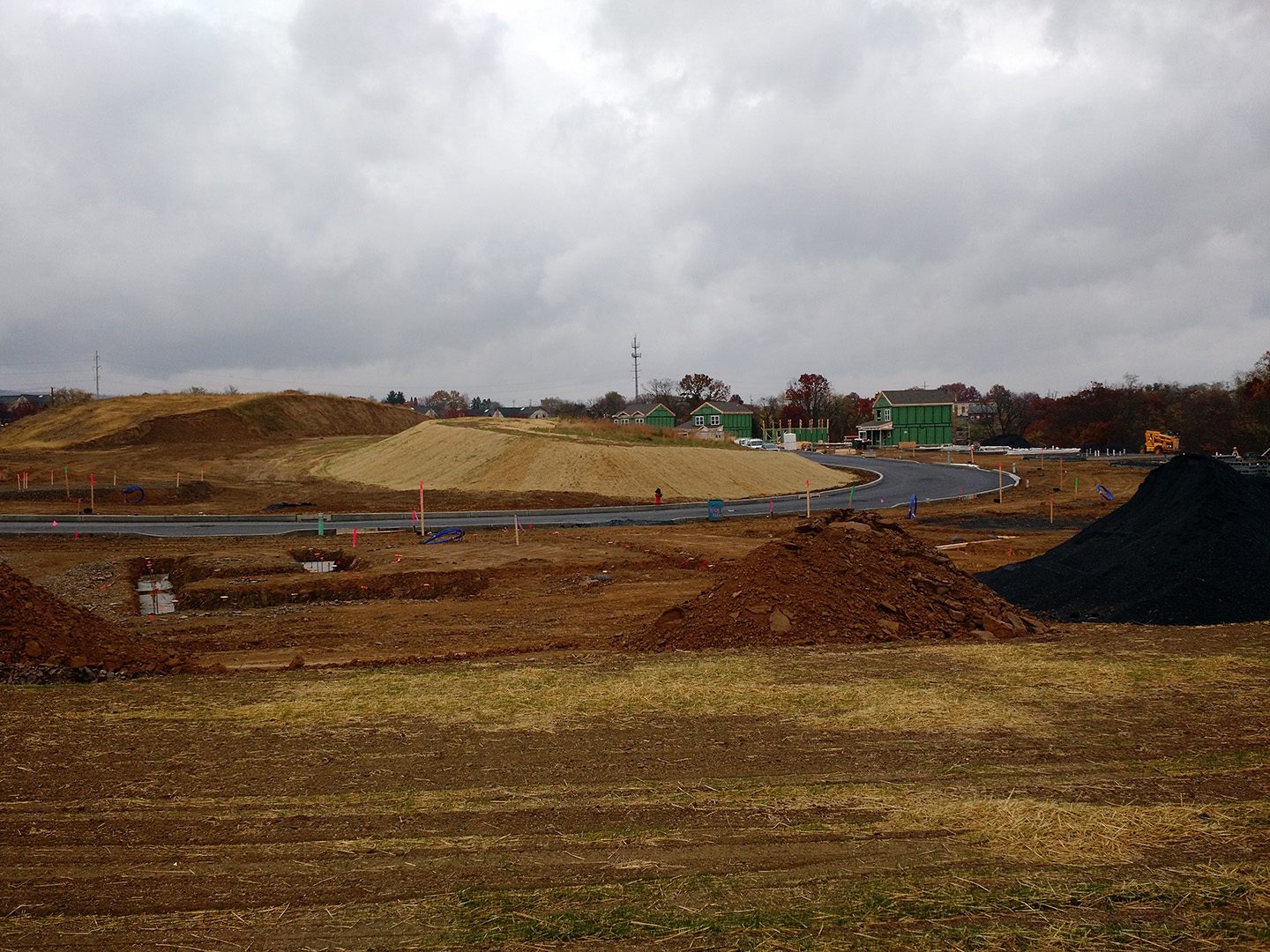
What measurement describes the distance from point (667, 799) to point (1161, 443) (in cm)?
8246

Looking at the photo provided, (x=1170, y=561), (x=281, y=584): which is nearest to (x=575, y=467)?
(x=281, y=584)

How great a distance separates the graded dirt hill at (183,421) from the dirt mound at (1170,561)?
266 ft

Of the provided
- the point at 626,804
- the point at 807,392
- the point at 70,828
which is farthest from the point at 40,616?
the point at 807,392

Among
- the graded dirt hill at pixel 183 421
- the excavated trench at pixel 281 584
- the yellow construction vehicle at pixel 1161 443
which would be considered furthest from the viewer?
the graded dirt hill at pixel 183 421

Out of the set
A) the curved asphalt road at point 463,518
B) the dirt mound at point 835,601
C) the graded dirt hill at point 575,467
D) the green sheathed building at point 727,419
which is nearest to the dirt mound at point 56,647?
the dirt mound at point 835,601

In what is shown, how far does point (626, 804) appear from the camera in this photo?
684 cm

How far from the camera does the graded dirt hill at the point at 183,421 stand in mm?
82750

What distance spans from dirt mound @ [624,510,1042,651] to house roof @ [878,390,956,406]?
10102 cm

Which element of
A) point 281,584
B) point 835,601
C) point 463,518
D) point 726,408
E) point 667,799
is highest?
point 726,408

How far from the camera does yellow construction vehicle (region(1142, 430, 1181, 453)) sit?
74.6 m

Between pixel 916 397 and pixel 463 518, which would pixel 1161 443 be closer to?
pixel 916 397

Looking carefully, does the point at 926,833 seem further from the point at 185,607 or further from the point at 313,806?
the point at 185,607

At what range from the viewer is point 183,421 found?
3410 inches

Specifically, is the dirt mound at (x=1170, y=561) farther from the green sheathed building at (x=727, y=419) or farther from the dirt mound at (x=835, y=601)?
the green sheathed building at (x=727, y=419)
